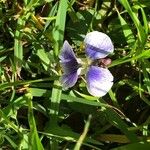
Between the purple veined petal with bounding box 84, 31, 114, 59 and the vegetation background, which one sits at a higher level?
the purple veined petal with bounding box 84, 31, 114, 59

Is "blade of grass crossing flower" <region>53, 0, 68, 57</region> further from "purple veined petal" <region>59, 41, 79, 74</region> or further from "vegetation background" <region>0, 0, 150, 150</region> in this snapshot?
"purple veined petal" <region>59, 41, 79, 74</region>

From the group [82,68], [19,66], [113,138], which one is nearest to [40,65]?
[19,66]

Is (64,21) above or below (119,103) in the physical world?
above

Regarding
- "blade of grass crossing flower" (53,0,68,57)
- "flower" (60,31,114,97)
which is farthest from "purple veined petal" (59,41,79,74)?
"blade of grass crossing flower" (53,0,68,57)

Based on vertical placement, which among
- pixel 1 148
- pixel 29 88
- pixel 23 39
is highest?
→ pixel 23 39

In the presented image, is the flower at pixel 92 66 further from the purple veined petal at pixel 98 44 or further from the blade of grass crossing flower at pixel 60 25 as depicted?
the blade of grass crossing flower at pixel 60 25

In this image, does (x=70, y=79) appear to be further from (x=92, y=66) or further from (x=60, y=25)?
(x=60, y=25)

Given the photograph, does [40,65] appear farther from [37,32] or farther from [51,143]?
[51,143]
